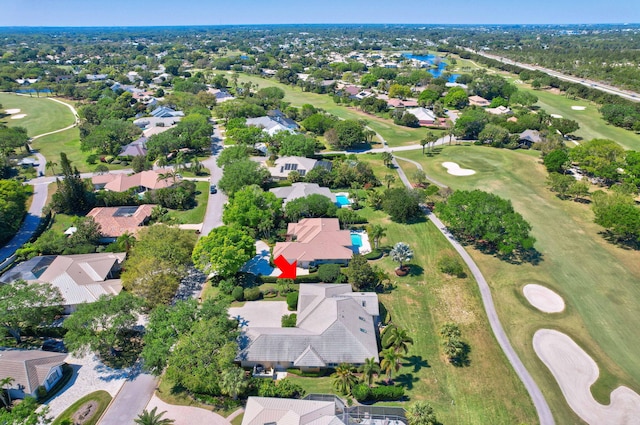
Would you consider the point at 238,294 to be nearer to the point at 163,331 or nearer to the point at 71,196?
the point at 163,331

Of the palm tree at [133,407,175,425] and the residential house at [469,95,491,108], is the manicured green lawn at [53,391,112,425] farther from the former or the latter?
the residential house at [469,95,491,108]

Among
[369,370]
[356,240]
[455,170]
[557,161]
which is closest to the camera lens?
[369,370]

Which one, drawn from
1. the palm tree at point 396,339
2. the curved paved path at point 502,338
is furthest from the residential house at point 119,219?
the curved paved path at point 502,338

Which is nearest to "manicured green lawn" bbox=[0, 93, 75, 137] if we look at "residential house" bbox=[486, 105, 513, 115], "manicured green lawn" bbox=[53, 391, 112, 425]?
"manicured green lawn" bbox=[53, 391, 112, 425]

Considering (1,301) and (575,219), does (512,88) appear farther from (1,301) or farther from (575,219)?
(1,301)

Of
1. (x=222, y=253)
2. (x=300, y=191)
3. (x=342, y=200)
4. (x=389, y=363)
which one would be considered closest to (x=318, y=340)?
(x=389, y=363)
